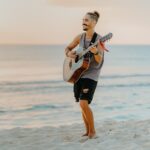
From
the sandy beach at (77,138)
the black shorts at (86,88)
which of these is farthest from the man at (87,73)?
the sandy beach at (77,138)

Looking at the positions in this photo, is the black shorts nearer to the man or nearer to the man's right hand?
the man

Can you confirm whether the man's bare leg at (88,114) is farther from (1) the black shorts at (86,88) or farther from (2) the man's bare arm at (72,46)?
(2) the man's bare arm at (72,46)

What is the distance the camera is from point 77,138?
633 cm

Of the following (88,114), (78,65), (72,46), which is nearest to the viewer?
(78,65)

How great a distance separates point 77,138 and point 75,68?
3.11 ft

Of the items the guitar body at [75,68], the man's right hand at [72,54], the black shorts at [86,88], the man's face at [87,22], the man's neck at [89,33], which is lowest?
the black shorts at [86,88]

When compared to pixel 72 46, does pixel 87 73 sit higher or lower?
lower

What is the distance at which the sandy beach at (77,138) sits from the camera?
5.88m

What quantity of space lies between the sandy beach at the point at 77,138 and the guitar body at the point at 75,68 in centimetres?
77

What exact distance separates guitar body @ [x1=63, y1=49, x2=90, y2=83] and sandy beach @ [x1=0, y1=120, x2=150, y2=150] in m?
0.77

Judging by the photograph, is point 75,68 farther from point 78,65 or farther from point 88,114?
point 88,114

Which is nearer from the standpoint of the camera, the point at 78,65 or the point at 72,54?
the point at 78,65

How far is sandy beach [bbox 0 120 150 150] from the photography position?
5.88 metres

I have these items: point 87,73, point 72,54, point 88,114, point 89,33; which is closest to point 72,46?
point 72,54
